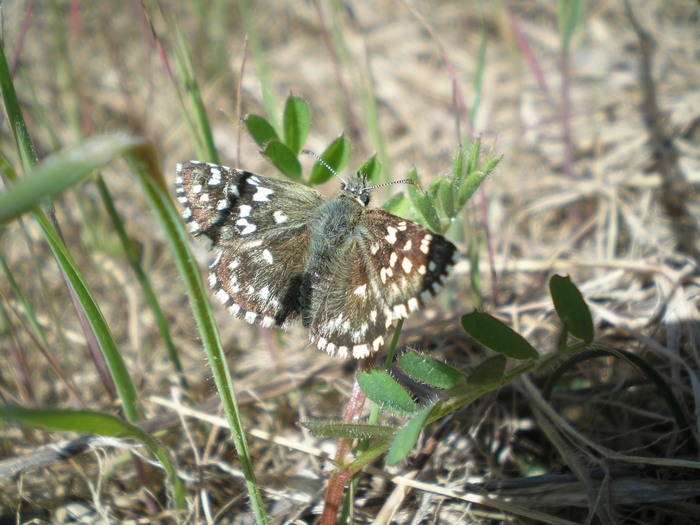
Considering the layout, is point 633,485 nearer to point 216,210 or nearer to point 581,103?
point 216,210

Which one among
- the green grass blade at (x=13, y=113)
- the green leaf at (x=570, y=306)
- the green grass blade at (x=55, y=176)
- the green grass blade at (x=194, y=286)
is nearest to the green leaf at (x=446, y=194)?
the green leaf at (x=570, y=306)

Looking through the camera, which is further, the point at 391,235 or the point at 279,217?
the point at 279,217

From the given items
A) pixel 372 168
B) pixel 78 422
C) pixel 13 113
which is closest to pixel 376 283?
pixel 372 168

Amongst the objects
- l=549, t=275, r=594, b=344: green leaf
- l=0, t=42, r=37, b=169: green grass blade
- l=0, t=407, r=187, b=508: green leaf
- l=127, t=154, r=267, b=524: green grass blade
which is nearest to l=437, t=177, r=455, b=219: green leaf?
l=549, t=275, r=594, b=344: green leaf

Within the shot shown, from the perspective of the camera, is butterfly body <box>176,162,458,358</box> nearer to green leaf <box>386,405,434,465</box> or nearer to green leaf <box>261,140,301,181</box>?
green leaf <box>261,140,301,181</box>

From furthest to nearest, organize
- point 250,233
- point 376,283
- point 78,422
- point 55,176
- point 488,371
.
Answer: point 250,233 < point 376,283 < point 488,371 < point 78,422 < point 55,176

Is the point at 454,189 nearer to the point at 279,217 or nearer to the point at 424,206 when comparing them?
the point at 424,206

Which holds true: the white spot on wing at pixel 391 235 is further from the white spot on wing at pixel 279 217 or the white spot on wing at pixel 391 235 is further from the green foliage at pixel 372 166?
the white spot on wing at pixel 279 217
